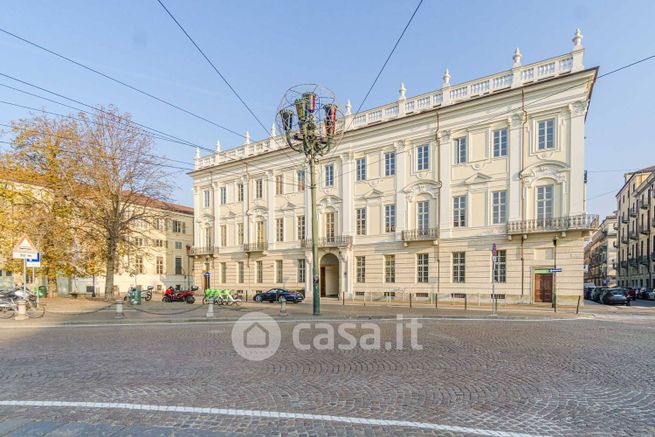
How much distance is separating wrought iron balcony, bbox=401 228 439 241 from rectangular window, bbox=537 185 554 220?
7.13 metres

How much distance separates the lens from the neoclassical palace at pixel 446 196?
1017 inches

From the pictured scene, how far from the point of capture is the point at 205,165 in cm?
4725

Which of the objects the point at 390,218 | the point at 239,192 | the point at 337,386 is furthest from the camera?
the point at 239,192

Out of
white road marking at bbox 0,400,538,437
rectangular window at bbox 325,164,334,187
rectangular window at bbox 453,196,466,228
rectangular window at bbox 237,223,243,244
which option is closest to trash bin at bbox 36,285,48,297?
rectangular window at bbox 237,223,243,244

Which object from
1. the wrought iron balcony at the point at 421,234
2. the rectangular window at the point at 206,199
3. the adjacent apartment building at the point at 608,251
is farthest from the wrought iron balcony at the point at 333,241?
the adjacent apartment building at the point at 608,251

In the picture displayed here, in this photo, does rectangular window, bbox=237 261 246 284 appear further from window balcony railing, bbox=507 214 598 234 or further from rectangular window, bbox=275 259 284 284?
window balcony railing, bbox=507 214 598 234

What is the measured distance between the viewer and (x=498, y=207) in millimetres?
28141

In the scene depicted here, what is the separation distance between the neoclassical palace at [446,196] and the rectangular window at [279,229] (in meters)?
0.20

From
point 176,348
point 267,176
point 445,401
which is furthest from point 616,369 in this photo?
point 267,176

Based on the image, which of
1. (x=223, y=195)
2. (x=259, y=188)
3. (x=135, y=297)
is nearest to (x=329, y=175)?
(x=259, y=188)

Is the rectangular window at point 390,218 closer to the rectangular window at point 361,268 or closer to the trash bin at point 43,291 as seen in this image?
the rectangular window at point 361,268

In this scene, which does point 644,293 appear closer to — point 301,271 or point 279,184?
point 301,271

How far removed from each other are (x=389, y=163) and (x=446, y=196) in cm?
586

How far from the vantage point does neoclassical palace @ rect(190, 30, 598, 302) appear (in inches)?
1017
